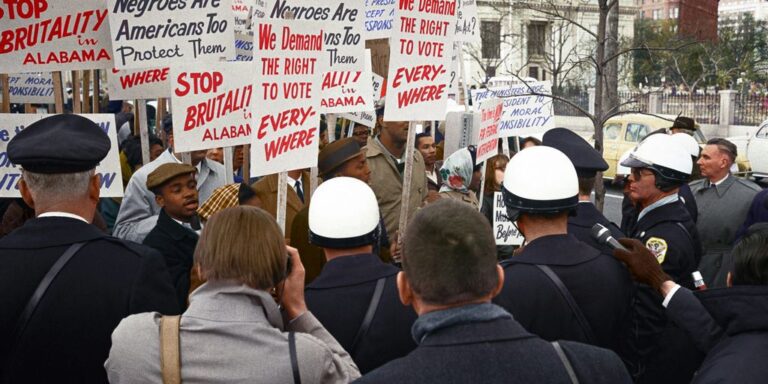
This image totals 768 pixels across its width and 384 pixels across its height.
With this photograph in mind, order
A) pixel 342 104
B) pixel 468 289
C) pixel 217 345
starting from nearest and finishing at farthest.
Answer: pixel 468 289 < pixel 217 345 < pixel 342 104

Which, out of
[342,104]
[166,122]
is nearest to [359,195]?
[342,104]

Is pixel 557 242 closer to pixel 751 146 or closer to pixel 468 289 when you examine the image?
pixel 468 289

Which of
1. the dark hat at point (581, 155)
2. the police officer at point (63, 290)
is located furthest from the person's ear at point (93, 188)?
the dark hat at point (581, 155)

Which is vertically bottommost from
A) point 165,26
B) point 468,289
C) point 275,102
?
point 468,289

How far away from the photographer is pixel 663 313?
414 centimetres

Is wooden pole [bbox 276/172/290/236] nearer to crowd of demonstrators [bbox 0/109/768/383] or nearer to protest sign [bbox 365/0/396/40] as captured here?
crowd of demonstrators [bbox 0/109/768/383]

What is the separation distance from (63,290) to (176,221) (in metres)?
2.00

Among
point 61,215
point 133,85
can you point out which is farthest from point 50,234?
point 133,85

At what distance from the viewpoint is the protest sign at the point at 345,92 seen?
6469 mm

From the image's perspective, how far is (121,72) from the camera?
6395 millimetres

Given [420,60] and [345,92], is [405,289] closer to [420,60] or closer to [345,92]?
[420,60]

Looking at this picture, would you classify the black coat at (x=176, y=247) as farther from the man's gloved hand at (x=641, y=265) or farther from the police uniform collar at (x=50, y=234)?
the man's gloved hand at (x=641, y=265)

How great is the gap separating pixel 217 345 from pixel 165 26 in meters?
3.25

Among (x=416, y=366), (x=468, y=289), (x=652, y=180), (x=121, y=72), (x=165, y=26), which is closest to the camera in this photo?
(x=416, y=366)
